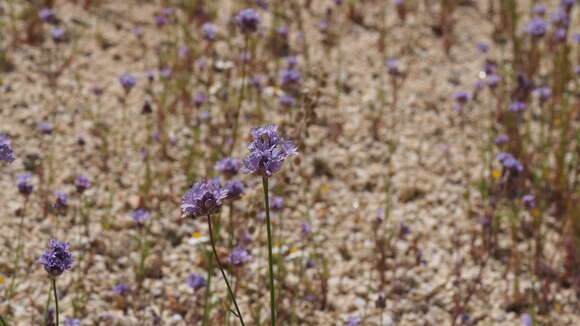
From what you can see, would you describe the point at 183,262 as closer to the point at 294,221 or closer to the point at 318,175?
the point at 294,221

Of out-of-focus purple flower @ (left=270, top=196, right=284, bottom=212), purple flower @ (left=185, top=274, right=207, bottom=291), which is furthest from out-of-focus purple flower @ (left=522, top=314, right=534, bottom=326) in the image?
purple flower @ (left=185, top=274, right=207, bottom=291)

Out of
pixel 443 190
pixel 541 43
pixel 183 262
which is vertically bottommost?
pixel 183 262

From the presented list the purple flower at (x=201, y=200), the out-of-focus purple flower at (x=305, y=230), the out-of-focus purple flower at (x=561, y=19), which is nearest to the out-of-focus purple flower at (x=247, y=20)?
the out-of-focus purple flower at (x=305, y=230)

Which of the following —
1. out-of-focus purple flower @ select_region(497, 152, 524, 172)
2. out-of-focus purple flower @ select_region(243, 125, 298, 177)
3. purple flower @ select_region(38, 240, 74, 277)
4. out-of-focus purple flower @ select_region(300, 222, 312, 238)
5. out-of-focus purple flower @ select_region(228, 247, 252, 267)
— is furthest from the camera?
out-of-focus purple flower @ select_region(300, 222, 312, 238)

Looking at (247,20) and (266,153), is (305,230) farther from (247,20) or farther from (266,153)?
(266,153)

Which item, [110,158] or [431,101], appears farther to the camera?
[431,101]

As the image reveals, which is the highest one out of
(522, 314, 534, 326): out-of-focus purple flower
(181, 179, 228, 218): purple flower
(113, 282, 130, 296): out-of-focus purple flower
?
(181, 179, 228, 218): purple flower

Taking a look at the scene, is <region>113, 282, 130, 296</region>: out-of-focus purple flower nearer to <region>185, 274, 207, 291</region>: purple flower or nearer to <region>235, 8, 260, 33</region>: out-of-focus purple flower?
<region>185, 274, 207, 291</region>: purple flower

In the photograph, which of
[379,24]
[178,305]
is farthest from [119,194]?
[379,24]
